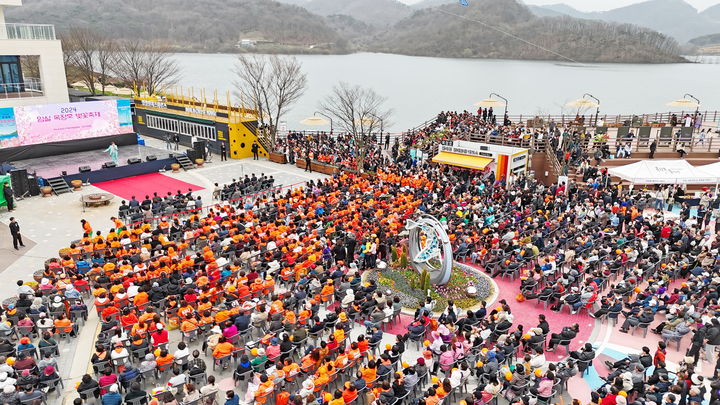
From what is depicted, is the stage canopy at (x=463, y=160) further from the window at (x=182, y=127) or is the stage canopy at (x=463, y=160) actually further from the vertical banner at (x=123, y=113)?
the vertical banner at (x=123, y=113)

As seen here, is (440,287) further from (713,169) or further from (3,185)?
(3,185)

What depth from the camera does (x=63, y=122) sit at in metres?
31.2

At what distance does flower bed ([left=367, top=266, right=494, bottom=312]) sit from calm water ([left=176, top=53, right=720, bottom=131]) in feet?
149

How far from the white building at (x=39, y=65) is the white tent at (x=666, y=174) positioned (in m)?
34.6

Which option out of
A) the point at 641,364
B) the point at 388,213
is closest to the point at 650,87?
the point at 388,213

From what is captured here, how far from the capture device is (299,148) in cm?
3478

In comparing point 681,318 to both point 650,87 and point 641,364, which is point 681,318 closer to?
point 641,364

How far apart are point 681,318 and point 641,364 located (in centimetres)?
348

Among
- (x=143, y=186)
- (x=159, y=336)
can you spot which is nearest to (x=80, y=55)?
(x=143, y=186)

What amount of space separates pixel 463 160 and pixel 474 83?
83532 mm

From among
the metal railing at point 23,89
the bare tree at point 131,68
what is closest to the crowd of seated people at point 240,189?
the metal railing at point 23,89

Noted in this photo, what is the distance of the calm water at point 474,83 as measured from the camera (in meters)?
78.7

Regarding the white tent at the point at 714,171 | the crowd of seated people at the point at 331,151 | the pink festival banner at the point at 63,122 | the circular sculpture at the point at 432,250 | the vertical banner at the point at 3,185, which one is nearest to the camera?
the circular sculpture at the point at 432,250

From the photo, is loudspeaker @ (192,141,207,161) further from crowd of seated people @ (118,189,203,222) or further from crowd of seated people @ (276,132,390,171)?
crowd of seated people @ (118,189,203,222)
